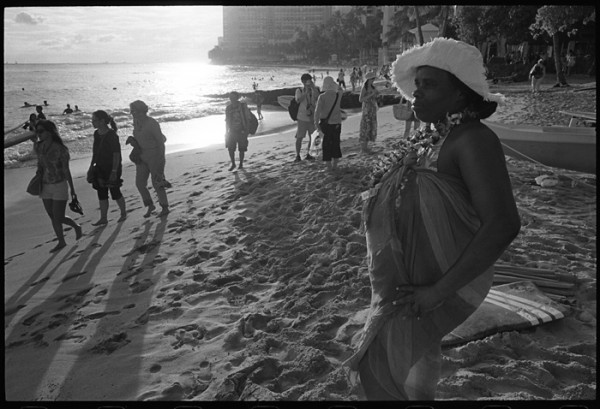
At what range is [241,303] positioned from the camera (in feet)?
12.8

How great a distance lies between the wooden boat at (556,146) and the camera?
8.12 meters

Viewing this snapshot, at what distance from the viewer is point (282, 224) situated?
5781 millimetres

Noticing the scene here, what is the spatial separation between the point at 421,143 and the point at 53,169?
547 cm

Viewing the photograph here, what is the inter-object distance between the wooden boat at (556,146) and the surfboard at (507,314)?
19.3 feet

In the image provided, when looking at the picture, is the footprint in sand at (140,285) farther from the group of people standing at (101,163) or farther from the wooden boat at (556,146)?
the wooden boat at (556,146)

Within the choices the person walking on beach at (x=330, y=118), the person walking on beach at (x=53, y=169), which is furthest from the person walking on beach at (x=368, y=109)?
the person walking on beach at (x=53, y=169)

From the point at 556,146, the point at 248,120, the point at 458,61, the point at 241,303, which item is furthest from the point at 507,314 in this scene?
the point at 248,120

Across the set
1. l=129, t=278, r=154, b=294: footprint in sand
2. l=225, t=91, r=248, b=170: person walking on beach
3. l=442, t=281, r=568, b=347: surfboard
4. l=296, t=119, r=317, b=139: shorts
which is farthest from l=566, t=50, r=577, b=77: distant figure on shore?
l=129, t=278, r=154, b=294: footprint in sand

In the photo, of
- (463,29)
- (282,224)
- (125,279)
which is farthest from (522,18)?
(125,279)

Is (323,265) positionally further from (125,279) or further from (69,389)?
(69,389)

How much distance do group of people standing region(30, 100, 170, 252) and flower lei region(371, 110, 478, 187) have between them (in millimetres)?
5241

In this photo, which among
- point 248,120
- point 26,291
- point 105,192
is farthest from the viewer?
point 248,120

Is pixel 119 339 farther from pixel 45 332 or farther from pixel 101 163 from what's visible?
pixel 101 163

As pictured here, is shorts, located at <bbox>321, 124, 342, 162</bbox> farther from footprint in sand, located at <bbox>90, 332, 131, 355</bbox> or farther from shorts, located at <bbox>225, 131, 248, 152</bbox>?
footprint in sand, located at <bbox>90, 332, 131, 355</bbox>
